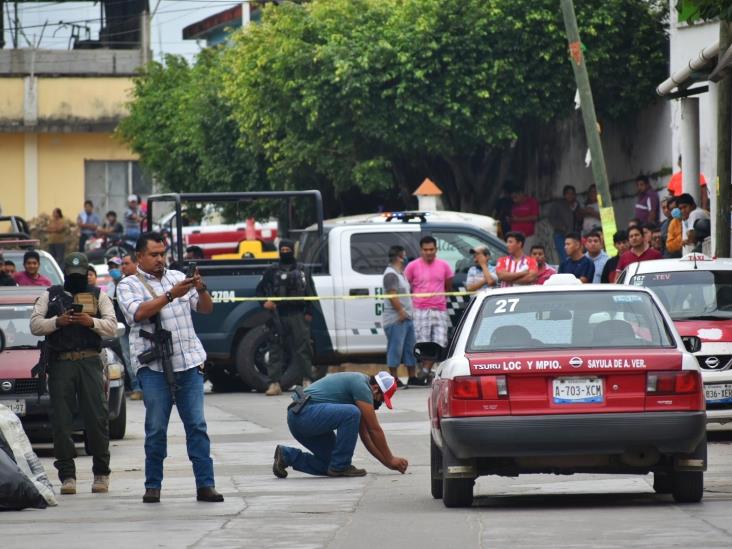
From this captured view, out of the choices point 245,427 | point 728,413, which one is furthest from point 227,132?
point 728,413

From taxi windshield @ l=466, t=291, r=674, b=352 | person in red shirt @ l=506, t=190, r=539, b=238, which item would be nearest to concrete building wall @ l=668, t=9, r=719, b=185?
person in red shirt @ l=506, t=190, r=539, b=238

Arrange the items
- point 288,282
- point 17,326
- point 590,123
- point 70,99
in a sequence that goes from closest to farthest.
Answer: point 17,326
point 288,282
point 590,123
point 70,99

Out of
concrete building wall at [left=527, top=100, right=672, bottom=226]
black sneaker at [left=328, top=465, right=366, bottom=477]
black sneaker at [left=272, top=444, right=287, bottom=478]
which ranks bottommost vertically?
black sneaker at [left=328, top=465, right=366, bottom=477]

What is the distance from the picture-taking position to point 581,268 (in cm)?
2216

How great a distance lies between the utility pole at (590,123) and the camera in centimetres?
2573

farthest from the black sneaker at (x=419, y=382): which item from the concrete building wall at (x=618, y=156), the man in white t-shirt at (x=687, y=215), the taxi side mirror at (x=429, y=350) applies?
the taxi side mirror at (x=429, y=350)

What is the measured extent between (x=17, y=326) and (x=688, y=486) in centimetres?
797

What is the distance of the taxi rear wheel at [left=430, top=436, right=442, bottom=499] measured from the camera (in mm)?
12000

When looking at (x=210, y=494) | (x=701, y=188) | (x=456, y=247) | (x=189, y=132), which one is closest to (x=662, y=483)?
(x=210, y=494)

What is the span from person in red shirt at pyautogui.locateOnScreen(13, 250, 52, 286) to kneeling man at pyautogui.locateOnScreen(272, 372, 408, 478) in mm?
9022

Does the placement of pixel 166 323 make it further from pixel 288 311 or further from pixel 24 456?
pixel 288 311

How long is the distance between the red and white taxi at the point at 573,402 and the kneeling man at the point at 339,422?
246 cm

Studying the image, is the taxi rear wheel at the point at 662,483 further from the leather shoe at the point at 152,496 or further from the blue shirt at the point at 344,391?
the leather shoe at the point at 152,496

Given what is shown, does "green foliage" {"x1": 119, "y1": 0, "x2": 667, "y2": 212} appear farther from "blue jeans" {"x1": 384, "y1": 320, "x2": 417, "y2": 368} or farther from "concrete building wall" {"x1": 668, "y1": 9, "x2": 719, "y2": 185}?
"blue jeans" {"x1": 384, "y1": 320, "x2": 417, "y2": 368}
